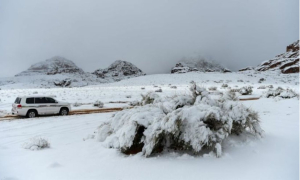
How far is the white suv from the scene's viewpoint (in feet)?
47.7

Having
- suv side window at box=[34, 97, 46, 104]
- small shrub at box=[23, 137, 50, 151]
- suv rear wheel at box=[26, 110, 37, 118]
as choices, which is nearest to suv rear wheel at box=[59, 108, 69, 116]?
suv side window at box=[34, 97, 46, 104]

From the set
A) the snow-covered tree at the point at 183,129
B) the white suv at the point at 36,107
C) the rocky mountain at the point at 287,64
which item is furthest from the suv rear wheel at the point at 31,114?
the rocky mountain at the point at 287,64

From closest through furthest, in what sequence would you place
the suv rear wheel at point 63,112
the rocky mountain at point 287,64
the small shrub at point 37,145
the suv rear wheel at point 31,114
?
the small shrub at point 37,145 < the suv rear wheel at point 31,114 < the suv rear wheel at point 63,112 < the rocky mountain at point 287,64

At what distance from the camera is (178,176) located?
455 cm

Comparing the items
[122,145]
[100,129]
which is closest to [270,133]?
[122,145]

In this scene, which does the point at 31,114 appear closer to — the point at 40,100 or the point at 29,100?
the point at 29,100

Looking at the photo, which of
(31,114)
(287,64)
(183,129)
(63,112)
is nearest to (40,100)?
(31,114)

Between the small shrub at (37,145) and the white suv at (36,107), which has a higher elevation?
the white suv at (36,107)

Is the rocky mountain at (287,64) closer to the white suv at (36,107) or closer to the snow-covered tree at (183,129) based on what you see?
the white suv at (36,107)

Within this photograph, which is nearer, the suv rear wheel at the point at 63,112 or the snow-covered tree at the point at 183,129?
the snow-covered tree at the point at 183,129

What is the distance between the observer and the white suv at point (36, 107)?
47.7ft

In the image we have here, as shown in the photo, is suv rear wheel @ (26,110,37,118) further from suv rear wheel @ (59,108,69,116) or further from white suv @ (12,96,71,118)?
suv rear wheel @ (59,108,69,116)

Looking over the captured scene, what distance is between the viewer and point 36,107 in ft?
49.3

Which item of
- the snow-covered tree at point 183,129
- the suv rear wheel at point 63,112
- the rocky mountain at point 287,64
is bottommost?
the suv rear wheel at point 63,112
